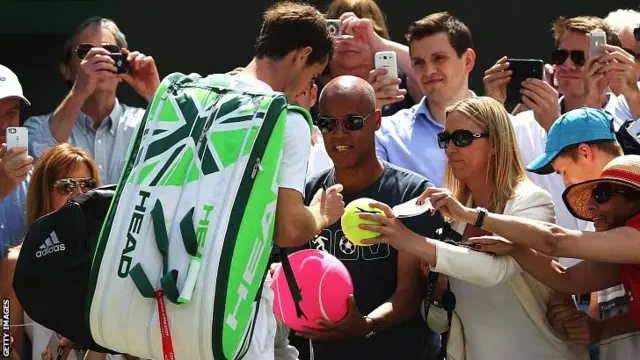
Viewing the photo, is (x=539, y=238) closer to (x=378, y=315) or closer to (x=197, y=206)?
(x=378, y=315)

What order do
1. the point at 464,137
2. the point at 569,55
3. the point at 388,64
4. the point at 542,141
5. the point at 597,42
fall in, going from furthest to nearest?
1. the point at 569,55
2. the point at 388,64
3. the point at 542,141
4. the point at 597,42
5. the point at 464,137

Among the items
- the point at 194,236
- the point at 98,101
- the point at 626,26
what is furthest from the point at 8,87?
the point at 626,26

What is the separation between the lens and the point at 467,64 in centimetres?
593

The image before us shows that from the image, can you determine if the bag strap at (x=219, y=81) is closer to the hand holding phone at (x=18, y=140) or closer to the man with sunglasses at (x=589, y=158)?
the man with sunglasses at (x=589, y=158)

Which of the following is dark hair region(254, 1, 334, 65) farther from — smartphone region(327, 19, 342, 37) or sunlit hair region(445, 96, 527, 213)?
smartphone region(327, 19, 342, 37)

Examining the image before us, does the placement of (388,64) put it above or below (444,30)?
below

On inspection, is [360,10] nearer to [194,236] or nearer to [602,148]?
[602,148]

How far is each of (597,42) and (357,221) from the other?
189cm

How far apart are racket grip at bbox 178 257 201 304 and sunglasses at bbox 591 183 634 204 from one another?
5.02 ft

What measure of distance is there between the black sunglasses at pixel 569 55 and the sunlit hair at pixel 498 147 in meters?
1.35

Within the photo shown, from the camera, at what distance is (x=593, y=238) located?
13.1 feet

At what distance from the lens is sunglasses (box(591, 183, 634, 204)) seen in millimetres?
4160

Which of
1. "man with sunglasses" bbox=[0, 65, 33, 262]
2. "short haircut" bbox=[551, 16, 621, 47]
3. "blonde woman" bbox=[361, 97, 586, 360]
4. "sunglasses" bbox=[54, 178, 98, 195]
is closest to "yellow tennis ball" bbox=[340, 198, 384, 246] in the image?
"blonde woman" bbox=[361, 97, 586, 360]

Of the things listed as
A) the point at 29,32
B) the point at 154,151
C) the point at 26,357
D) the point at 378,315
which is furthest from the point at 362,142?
the point at 29,32
